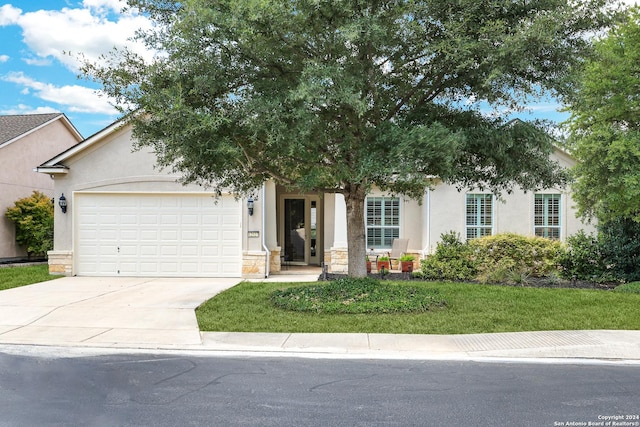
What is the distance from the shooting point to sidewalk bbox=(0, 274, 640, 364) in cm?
585

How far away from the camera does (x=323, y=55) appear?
7.51 meters

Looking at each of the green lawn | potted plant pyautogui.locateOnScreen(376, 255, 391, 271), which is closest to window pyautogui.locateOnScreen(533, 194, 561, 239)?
the green lawn

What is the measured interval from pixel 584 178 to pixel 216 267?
1063 centimetres

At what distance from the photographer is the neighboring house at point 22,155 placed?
54.9ft

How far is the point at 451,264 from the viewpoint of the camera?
39.1 ft

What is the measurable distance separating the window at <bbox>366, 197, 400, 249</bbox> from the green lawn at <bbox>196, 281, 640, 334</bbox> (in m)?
5.00

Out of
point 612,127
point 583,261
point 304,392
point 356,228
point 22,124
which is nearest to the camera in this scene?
point 304,392

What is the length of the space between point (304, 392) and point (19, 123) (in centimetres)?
1992

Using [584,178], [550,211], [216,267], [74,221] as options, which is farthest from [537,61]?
[74,221]

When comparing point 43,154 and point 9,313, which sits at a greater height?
point 43,154

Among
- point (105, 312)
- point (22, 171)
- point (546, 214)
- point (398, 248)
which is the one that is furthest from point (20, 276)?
point (546, 214)

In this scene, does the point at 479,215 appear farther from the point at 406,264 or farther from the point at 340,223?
the point at 340,223

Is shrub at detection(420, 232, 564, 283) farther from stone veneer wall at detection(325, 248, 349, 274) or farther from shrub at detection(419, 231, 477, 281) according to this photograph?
stone veneer wall at detection(325, 248, 349, 274)

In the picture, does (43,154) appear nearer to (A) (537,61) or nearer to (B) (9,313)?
(B) (9,313)
